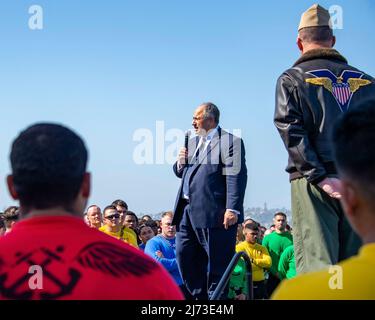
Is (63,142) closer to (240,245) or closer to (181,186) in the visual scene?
(181,186)

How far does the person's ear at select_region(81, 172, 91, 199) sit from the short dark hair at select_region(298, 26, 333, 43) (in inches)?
115

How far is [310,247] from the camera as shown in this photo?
14.8ft

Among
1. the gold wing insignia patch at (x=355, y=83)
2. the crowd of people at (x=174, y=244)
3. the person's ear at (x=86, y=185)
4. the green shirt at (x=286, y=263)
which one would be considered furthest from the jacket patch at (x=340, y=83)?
the green shirt at (x=286, y=263)

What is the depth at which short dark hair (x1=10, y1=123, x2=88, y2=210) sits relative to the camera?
228 cm

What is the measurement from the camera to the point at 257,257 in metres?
11.0

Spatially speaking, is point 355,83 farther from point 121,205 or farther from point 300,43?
point 121,205

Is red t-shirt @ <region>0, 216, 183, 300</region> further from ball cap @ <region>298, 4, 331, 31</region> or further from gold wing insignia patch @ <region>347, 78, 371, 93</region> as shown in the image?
ball cap @ <region>298, 4, 331, 31</region>

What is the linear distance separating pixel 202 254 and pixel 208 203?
54 cm

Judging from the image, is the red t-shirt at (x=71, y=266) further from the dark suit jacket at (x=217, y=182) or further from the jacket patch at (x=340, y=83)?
the dark suit jacket at (x=217, y=182)

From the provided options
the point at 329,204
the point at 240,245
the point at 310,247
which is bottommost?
the point at 240,245

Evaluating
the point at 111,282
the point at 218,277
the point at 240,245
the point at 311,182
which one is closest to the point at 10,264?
the point at 111,282

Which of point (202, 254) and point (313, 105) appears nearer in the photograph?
point (313, 105)

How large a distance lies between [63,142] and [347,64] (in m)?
3.08

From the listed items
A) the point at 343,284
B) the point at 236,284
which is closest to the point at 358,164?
the point at 343,284
